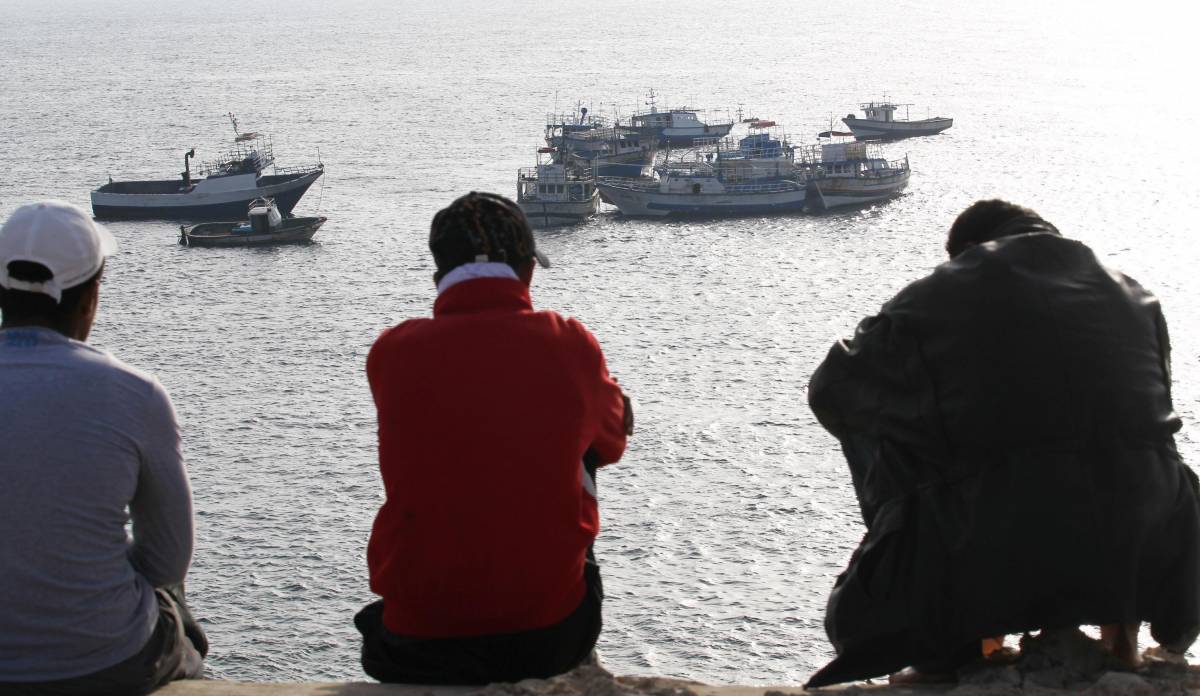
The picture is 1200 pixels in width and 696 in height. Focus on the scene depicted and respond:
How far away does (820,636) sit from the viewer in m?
21.2

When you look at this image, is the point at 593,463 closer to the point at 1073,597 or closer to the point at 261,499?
the point at 1073,597

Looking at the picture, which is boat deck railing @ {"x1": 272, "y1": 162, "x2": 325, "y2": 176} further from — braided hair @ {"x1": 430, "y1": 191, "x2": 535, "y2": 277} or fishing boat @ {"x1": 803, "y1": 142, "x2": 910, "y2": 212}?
braided hair @ {"x1": 430, "y1": 191, "x2": 535, "y2": 277}

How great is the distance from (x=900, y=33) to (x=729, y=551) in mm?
141895

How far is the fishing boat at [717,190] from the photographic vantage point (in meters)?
54.7

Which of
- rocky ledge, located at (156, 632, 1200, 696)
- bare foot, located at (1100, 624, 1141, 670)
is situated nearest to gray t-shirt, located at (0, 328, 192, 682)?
rocky ledge, located at (156, 632, 1200, 696)

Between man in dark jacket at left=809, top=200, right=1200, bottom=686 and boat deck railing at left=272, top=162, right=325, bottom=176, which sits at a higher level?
man in dark jacket at left=809, top=200, right=1200, bottom=686

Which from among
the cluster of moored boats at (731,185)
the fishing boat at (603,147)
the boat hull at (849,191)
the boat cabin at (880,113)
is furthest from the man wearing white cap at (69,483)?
the boat cabin at (880,113)

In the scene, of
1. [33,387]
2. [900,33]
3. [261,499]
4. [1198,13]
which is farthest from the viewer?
[1198,13]

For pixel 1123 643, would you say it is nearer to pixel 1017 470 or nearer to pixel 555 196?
pixel 1017 470

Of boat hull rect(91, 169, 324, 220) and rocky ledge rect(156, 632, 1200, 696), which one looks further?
boat hull rect(91, 169, 324, 220)

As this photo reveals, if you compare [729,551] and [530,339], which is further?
[729,551]

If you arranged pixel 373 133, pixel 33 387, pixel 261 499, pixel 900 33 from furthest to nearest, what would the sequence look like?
pixel 900 33
pixel 373 133
pixel 261 499
pixel 33 387

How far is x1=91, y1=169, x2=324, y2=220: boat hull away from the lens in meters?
55.2

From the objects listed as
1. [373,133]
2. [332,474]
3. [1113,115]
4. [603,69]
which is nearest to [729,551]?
[332,474]
